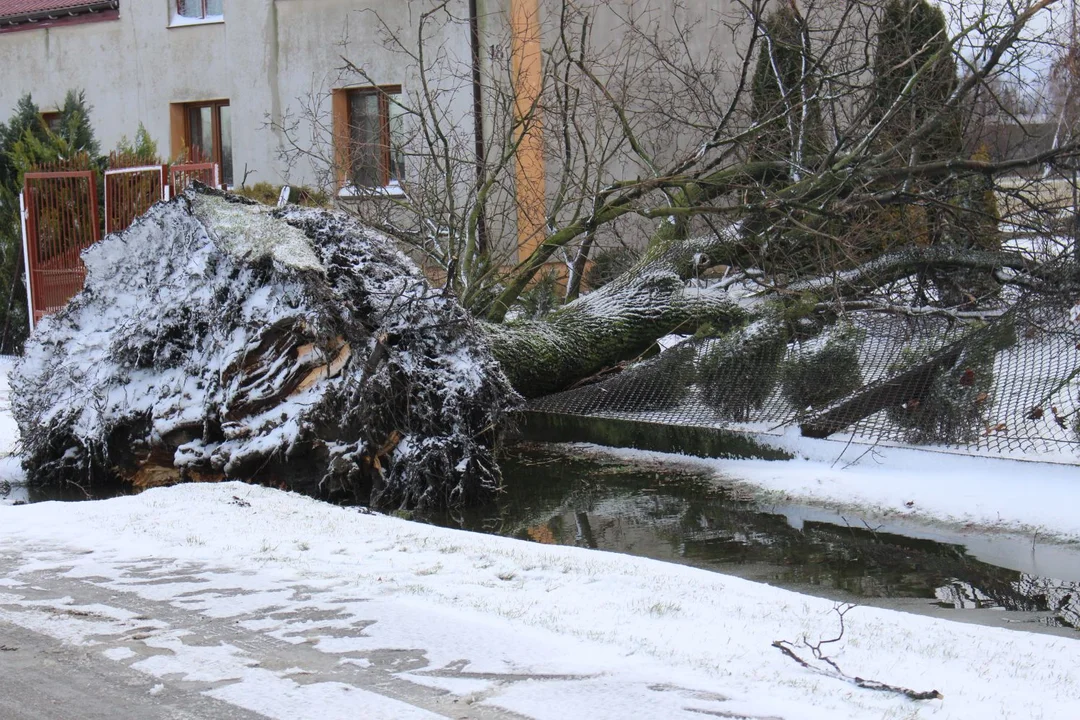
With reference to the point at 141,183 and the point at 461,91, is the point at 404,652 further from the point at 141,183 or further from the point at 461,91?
the point at 461,91

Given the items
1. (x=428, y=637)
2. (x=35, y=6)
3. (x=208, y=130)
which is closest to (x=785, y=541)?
(x=428, y=637)

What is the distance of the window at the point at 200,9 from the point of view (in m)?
18.4

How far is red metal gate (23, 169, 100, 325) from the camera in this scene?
13.0 meters

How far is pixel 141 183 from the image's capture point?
40.4 ft

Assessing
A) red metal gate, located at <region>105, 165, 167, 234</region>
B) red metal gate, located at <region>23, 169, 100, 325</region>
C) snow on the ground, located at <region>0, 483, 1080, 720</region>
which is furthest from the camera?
red metal gate, located at <region>23, 169, 100, 325</region>

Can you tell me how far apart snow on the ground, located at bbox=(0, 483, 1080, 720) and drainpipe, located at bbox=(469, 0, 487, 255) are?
5673 mm

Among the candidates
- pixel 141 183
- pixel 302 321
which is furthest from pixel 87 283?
pixel 141 183

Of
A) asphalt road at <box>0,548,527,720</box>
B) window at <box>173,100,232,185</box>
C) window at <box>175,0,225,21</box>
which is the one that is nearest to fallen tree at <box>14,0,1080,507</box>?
asphalt road at <box>0,548,527,720</box>

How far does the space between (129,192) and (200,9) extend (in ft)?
24.3

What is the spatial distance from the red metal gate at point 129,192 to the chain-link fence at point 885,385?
5229 mm

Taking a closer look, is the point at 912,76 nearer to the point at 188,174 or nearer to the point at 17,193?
the point at 188,174

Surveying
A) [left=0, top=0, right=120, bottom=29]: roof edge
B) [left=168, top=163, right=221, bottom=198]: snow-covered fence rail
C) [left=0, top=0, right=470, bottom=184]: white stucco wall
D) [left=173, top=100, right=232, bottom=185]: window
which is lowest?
[left=168, top=163, right=221, bottom=198]: snow-covered fence rail

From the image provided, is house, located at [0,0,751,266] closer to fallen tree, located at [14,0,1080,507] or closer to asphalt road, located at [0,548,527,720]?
fallen tree, located at [14,0,1080,507]

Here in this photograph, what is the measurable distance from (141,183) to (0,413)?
317 centimetres
